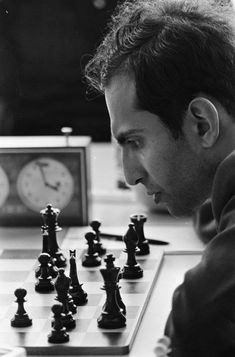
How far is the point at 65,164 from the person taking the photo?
2441 mm

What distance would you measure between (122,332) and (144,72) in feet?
1.51

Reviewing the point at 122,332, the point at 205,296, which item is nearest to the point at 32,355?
the point at 122,332

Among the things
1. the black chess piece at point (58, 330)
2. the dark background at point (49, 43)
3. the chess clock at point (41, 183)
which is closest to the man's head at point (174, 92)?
the black chess piece at point (58, 330)

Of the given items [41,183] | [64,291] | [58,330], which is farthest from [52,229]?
[58,330]

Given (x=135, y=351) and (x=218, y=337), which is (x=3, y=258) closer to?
(x=135, y=351)

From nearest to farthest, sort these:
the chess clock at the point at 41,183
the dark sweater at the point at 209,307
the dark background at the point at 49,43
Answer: the dark sweater at the point at 209,307 < the chess clock at the point at 41,183 < the dark background at the point at 49,43

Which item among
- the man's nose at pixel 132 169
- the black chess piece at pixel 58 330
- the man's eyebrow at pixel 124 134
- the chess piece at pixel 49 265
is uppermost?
the man's eyebrow at pixel 124 134

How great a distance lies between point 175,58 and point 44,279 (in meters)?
0.58

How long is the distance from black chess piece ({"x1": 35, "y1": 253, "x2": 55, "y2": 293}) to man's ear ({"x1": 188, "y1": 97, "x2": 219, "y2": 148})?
1.63 ft

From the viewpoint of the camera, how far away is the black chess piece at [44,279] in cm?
192

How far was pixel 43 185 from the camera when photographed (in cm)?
246

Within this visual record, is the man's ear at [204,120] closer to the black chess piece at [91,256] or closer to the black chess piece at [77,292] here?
the black chess piece at [77,292]

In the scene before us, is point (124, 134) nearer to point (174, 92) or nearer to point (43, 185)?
point (174, 92)

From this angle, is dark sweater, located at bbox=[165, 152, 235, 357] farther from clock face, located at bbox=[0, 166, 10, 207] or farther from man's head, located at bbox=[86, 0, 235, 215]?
clock face, located at bbox=[0, 166, 10, 207]
